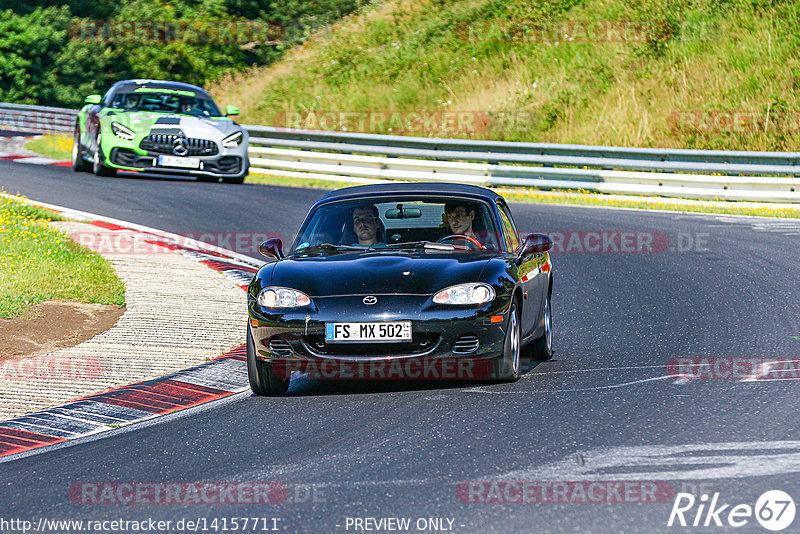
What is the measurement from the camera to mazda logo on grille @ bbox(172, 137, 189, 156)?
2056 centimetres

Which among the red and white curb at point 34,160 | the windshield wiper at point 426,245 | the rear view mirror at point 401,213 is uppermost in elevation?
the rear view mirror at point 401,213

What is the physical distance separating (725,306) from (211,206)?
32.1 feet

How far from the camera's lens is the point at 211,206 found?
18812 mm

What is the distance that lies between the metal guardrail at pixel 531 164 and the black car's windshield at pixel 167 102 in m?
3.66

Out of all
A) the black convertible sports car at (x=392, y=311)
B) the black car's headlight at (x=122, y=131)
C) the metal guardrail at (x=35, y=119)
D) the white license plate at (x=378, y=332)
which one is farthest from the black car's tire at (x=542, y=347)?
the metal guardrail at (x=35, y=119)

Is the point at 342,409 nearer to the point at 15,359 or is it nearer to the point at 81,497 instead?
the point at 81,497

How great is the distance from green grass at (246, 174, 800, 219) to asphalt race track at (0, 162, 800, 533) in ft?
30.5

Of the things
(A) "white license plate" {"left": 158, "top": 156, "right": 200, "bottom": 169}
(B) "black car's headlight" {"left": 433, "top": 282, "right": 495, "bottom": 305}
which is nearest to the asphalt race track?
(B) "black car's headlight" {"left": 433, "top": 282, "right": 495, "bottom": 305}

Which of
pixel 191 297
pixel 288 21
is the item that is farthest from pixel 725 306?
pixel 288 21

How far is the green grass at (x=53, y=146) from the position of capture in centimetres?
2870

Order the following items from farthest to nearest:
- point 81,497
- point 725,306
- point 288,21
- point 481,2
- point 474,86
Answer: point 288,21 < point 481,2 < point 474,86 < point 725,306 < point 81,497

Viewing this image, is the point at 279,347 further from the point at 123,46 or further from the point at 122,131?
the point at 123,46

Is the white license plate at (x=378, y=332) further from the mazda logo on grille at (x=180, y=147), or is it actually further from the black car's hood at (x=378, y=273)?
the mazda logo on grille at (x=180, y=147)

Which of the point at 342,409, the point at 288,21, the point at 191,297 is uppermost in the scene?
the point at 342,409
